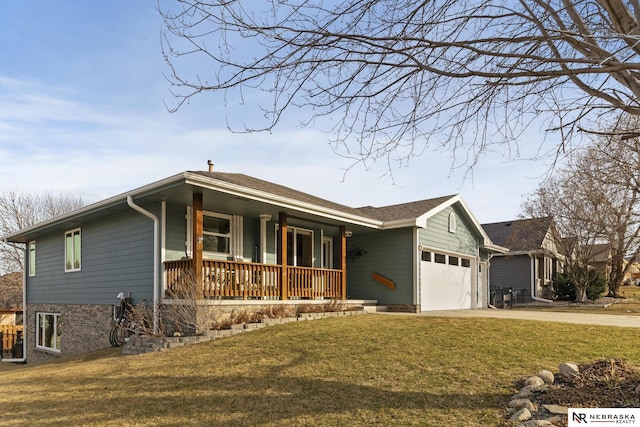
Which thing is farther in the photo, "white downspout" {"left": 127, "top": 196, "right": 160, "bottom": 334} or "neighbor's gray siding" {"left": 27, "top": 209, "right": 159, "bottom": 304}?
"neighbor's gray siding" {"left": 27, "top": 209, "right": 159, "bottom": 304}

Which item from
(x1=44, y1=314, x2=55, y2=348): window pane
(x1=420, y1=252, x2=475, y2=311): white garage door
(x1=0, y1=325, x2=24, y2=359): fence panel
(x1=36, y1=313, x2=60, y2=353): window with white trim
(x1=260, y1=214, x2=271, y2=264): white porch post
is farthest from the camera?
(x1=0, y1=325, x2=24, y2=359): fence panel

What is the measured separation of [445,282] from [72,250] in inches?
509

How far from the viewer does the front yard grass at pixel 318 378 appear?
5.84 metres

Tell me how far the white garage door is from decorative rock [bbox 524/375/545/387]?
33.7ft

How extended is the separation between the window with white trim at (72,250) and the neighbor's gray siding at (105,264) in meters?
0.23

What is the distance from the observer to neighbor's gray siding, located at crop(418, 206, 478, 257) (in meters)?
17.1

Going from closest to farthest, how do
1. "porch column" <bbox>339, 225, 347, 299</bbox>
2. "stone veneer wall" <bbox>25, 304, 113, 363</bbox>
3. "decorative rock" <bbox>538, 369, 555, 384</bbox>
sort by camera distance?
"decorative rock" <bbox>538, 369, 555, 384</bbox>
"stone veneer wall" <bbox>25, 304, 113, 363</bbox>
"porch column" <bbox>339, 225, 347, 299</bbox>

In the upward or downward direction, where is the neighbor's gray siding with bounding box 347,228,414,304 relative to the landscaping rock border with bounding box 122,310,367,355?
upward

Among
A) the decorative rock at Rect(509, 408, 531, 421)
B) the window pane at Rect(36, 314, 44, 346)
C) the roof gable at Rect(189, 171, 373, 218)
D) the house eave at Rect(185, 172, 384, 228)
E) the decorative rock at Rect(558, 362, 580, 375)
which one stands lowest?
the window pane at Rect(36, 314, 44, 346)

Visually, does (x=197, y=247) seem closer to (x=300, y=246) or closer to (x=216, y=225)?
(x=216, y=225)

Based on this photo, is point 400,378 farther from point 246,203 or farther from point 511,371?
point 246,203

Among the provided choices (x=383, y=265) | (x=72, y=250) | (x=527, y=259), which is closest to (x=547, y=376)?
(x=383, y=265)

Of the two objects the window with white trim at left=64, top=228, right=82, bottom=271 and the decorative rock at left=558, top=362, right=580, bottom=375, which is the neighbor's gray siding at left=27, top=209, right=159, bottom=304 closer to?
the window with white trim at left=64, top=228, right=82, bottom=271

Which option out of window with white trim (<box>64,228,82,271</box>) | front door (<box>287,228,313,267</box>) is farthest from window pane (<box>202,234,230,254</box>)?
window with white trim (<box>64,228,82,271</box>)
